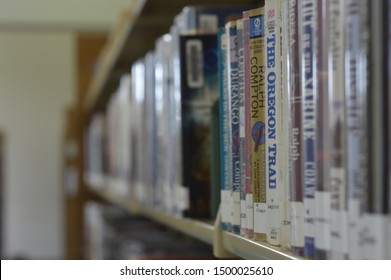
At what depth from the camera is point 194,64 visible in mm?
1355

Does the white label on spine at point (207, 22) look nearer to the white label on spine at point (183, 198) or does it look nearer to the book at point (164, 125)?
the book at point (164, 125)

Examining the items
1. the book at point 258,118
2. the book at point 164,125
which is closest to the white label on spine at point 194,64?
the book at point 164,125

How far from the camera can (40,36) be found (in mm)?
5859

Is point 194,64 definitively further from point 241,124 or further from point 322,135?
point 322,135

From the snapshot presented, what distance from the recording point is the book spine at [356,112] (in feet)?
2.07

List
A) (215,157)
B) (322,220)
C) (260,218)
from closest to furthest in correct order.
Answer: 1. (322,220)
2. (260,218)
3. (215,157)

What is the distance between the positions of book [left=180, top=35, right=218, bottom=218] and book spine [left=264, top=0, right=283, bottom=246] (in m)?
0.45

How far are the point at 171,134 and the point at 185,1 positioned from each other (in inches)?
11.8

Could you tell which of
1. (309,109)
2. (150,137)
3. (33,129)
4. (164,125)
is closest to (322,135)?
Answer: (309,109)

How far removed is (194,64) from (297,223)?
1.99 feet

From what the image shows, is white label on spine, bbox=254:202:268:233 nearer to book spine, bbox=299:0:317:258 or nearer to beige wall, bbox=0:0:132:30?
book spine, bbox=299:0:317:258

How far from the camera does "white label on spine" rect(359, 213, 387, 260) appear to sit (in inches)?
24.4

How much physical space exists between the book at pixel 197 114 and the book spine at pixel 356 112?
0.68m
